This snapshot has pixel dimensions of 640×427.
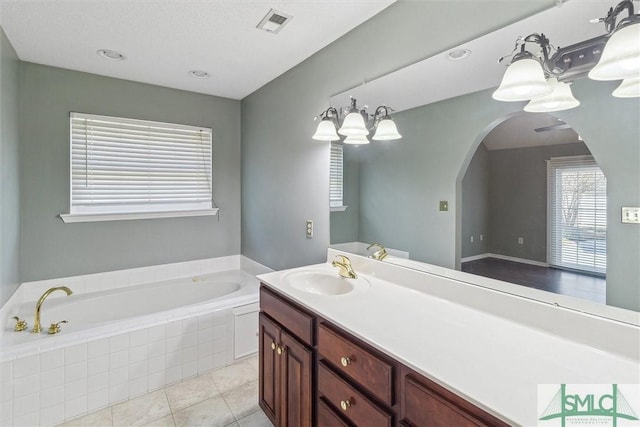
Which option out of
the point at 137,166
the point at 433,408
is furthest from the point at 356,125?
the point at 137,166

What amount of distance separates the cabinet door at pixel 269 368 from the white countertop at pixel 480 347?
35cm

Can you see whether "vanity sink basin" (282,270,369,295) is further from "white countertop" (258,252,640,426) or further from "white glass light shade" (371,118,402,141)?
"white glass light shade" (371,118,402,141)

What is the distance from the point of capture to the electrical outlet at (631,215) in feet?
3.02

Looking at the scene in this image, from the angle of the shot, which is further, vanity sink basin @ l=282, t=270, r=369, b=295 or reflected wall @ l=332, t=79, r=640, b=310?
vanity sink basin @ l=282, t=270, r=369, b=295

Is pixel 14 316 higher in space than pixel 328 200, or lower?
lower

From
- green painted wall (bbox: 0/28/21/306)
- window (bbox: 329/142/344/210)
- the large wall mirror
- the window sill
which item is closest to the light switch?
window (bbox: 329/142/344/210)

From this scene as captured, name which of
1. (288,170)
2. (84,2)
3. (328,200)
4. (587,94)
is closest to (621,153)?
(587,94)

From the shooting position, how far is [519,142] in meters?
1.21

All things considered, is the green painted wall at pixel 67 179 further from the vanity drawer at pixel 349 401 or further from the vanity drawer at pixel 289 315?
the vanity drawer at pixel 349 401

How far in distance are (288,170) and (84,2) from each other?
1.57m

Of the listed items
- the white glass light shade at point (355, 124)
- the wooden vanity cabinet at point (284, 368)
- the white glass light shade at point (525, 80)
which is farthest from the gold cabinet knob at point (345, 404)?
the white glass light shade at point (355, 124)

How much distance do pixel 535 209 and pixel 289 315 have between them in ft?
3.75

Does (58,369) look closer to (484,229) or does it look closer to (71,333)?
(71,333)

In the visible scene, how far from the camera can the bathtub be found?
1.75 meters
